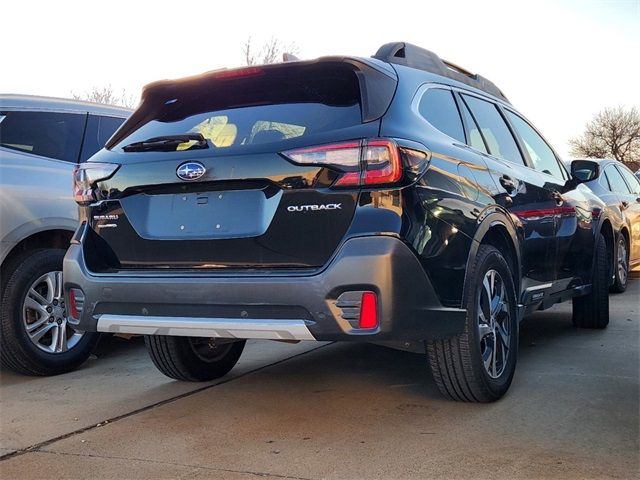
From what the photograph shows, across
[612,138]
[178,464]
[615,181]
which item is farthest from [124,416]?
[612,138]

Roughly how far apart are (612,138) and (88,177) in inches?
2106

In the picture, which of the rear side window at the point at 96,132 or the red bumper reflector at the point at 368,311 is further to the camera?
the rear side window at the point at 96,132

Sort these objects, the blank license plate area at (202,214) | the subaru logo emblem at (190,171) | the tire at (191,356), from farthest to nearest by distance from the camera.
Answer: the tire at (191,356) < the subaru logo emblem at (190,171) < the blank license plate area at (202,214)

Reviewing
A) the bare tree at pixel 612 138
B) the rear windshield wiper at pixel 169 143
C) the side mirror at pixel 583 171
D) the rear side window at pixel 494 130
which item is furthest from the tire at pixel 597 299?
the bare tree at pixel 612 138

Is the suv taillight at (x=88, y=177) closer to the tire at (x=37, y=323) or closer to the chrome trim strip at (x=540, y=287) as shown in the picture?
the tire at (x=37, y=323)

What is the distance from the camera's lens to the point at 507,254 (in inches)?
163

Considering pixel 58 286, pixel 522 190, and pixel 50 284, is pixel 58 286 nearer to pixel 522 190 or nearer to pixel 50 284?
pixel 50 284

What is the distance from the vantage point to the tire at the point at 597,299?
18.8 feet

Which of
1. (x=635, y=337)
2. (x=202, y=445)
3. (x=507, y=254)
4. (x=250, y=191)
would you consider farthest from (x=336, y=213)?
(x=635, y=337)

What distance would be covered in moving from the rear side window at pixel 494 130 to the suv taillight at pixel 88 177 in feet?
7.06

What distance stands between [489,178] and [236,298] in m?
1.64

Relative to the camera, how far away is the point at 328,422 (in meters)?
3.59

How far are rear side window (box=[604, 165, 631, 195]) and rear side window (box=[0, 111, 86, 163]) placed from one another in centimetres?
587

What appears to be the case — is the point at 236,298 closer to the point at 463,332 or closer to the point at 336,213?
the point at 336,213
